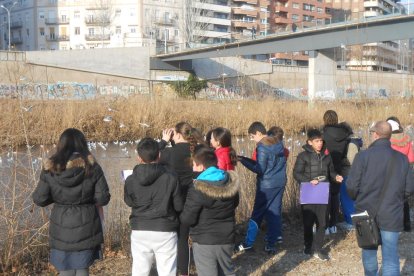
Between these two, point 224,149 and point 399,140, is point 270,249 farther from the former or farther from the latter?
point 399,140

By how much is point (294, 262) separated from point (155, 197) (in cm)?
256

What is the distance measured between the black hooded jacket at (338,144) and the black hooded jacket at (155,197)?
12.4 feet

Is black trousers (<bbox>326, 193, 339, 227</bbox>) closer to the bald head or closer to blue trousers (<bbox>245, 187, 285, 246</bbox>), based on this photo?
blue trousers (<bbox>245, 187, 285, 246</bbox>)

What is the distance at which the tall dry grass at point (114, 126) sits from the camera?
6.00 m

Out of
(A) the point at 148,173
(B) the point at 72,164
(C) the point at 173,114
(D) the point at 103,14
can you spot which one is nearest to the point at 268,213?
(A) the point at 148,173

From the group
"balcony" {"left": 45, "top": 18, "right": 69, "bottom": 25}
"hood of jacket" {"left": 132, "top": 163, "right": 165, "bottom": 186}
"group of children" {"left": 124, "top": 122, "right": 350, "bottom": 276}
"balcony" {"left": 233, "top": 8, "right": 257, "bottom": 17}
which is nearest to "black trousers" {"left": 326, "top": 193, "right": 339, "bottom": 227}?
"group of children" {"left": 124, "top": 122, "right": 350, "bottom": 276}

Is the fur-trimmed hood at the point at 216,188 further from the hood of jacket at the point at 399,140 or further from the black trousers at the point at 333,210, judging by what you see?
the hood of jacket at the point at 399,140

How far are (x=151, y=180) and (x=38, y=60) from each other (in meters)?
53.5

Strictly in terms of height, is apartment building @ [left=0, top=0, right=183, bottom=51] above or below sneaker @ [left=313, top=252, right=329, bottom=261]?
above

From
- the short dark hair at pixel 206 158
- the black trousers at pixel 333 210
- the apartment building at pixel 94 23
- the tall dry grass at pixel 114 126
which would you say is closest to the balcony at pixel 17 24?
the apartment building at pixel 94 23

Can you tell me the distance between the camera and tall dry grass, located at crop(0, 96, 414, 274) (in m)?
6.00

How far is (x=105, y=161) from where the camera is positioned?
50.1 ft

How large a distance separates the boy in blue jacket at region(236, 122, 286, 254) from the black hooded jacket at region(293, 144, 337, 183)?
204 millimetres

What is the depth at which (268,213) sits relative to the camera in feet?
22.1
